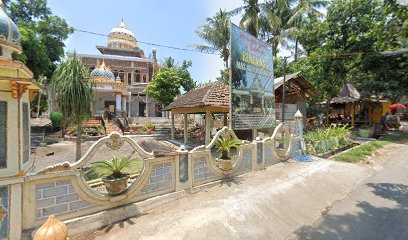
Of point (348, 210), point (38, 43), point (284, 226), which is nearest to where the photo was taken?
point (284, 226)

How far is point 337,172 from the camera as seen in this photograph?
798 centimetres

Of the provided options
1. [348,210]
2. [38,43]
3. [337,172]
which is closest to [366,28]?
[337,172]

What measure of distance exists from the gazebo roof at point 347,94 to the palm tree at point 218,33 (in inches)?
448

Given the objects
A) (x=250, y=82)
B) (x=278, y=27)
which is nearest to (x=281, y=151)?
(x=250, y=82)

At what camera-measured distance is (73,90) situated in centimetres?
871

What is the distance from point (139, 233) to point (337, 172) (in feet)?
24.6

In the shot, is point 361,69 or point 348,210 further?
point 361,69

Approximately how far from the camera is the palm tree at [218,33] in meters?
20.2

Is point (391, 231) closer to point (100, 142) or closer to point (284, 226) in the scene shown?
point (284, 226)

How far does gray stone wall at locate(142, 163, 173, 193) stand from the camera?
188 inches

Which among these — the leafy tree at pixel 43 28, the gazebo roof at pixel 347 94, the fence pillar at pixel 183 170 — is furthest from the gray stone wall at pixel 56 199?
the gazebo roof at pixel 347 94

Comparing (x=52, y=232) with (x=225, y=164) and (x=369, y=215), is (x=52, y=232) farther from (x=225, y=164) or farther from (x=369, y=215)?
(x=369, y=215)

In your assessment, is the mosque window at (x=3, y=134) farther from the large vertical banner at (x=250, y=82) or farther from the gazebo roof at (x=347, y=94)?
the gazebo roof at (x=347, y=94)

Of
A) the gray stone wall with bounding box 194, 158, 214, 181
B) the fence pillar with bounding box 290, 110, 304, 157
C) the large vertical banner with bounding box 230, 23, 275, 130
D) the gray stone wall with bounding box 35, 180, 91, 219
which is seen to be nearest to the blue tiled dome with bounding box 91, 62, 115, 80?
the large vertical banner with bounding box 230, 23, 275, 130
